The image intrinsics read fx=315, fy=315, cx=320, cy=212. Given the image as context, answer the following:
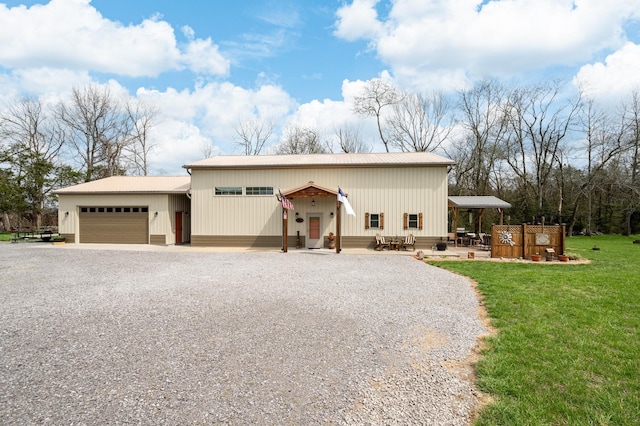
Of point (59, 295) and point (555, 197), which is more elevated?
point (555, 197)

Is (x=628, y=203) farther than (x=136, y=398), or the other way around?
(x=628, y=203)

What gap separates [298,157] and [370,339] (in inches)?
614

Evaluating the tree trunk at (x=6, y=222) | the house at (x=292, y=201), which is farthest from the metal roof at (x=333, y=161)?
the tree trunk at (x=6, y=222)

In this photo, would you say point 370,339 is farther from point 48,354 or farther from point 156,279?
point 156,279

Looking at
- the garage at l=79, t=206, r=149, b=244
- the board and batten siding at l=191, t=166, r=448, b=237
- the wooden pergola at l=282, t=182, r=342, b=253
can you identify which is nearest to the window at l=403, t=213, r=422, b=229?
the board and batten siding at l=191, t=166, r=448, b=237

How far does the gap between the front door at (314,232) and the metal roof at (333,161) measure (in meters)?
2.84

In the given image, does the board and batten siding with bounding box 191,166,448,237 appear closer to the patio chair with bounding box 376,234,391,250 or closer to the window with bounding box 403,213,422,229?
the window with bounding box 403,213,422,229

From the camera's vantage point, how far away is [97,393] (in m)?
3.18

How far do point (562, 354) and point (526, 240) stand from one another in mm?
10517

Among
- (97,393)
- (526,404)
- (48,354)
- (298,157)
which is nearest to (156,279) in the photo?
(48,354)

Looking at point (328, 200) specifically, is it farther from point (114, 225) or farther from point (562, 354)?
point (562, 354)

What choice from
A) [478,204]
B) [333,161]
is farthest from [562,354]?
[478,204]

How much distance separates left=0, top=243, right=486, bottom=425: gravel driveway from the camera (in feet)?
9.62

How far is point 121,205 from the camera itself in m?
18.5
